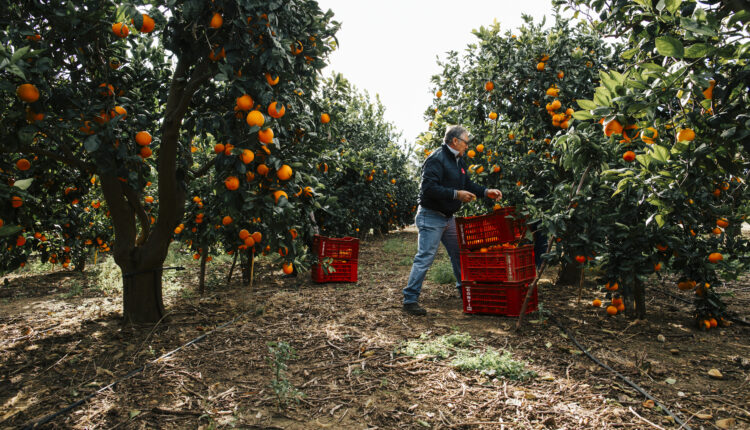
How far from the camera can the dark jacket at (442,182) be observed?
3.88 metres

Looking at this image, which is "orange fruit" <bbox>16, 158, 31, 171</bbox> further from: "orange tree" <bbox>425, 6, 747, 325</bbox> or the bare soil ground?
"orange tree" <bbox>425, 6, 747, 325</bbox>

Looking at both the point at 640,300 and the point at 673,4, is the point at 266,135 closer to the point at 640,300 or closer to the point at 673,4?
the point at 673,4

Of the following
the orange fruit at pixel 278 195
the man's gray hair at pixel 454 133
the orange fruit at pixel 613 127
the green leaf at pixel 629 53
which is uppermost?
the man's gray hair at pixel 454 133

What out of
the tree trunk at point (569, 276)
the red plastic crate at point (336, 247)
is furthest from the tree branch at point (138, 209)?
the tree trunk at point (569, 276)

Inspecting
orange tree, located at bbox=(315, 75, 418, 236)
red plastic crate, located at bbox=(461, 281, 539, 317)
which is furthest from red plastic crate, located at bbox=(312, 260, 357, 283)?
red plastic crate, located at bbox=(461, 281, 539, 317)

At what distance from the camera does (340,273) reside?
587 cm

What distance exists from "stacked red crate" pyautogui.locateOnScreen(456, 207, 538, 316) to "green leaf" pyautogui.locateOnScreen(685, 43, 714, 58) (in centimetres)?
203

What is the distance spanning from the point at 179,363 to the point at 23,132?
177cm

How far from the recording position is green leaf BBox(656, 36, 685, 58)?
1.60 meters

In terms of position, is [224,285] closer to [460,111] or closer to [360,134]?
[460,111]

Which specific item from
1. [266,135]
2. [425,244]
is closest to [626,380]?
[425,244]

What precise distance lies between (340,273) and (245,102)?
3813 mm

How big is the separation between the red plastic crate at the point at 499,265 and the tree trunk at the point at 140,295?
297 cm

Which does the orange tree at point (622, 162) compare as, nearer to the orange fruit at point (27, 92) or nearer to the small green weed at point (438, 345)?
the small green weed at point (438, 345)
